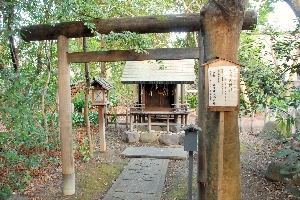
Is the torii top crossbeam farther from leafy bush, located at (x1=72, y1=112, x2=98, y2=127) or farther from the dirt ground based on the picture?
leafy bush, located at (x1=72, y1=112, x2=98, y2=127)

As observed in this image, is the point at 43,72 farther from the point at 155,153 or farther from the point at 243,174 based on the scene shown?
the point at 243,174

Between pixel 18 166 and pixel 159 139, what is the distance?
18.1 ft

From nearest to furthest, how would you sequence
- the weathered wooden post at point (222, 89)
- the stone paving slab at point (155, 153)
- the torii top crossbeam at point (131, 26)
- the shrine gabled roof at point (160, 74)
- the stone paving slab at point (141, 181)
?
1. the weathered wooden post at point (222, 89)
2. the torii top crossbeam at point (131, 26)
3. the stone paving slab at point (141, 181)
4. the stone paving slab at point (155, 153)
5. the shrine gabled roof at point (160, 74)

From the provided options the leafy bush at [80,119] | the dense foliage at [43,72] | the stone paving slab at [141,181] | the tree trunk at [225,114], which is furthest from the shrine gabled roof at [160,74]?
the tree trunk at [225,114]

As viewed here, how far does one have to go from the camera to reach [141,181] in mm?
6242

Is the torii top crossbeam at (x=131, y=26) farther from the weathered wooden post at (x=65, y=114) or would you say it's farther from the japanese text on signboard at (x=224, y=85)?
the japanese text on signboard at (x=224, y=85)

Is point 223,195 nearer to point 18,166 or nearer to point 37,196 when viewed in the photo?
point 37,196

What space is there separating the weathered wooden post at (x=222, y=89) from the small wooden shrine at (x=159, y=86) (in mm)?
6768

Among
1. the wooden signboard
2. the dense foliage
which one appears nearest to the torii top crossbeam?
the dense foliage

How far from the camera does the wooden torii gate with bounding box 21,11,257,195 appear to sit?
462cm

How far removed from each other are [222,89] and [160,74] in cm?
746

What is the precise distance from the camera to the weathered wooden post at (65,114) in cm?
519

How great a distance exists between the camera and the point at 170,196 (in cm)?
543

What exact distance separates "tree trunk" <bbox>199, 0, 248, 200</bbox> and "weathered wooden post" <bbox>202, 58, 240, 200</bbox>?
0.11 m
